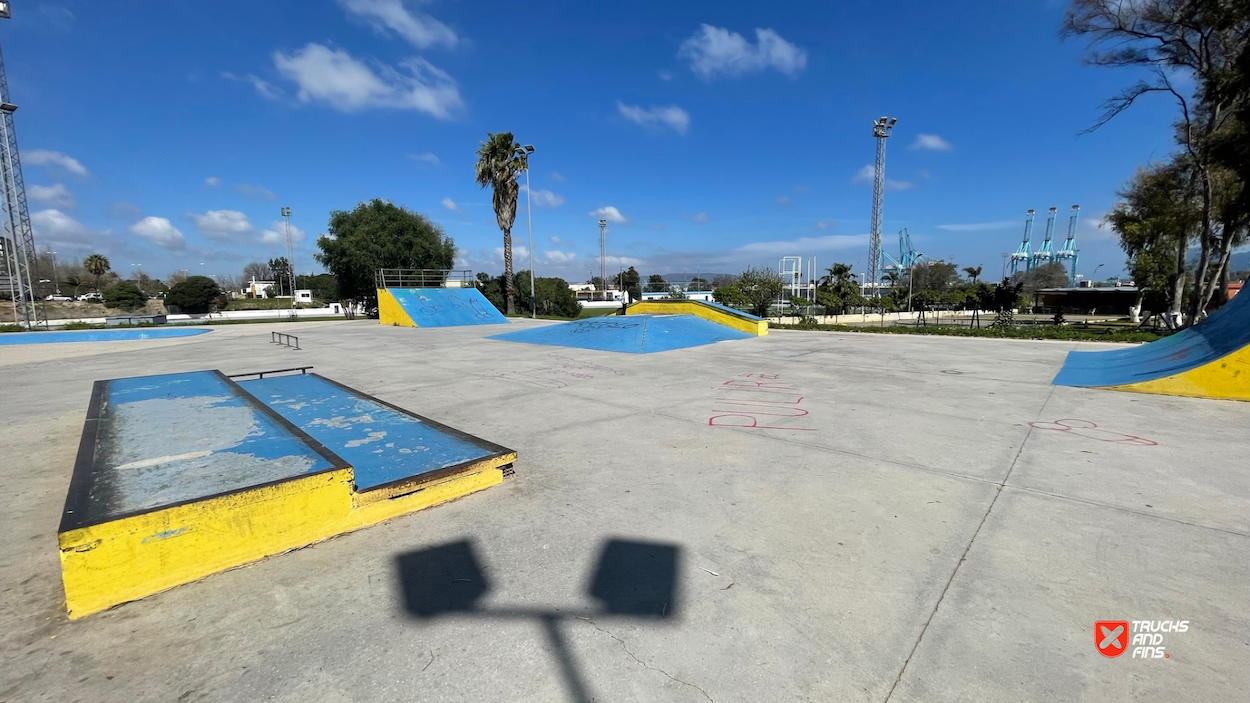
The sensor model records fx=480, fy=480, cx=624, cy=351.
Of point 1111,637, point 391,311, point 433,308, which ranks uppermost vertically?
point 433,308

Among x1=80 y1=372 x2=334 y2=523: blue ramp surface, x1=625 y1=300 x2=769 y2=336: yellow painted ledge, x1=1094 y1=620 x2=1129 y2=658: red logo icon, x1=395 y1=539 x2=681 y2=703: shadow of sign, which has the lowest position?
x1=1094 y1=620 x2=1129 y2=658: red logo icon

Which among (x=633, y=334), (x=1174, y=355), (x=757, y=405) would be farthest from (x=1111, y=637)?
(x=633, y=334)

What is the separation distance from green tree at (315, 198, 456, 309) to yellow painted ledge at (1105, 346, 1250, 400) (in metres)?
38.0

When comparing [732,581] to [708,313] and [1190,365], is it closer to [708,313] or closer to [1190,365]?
[1190,365]

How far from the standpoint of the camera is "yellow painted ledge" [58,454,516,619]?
249 centimetres

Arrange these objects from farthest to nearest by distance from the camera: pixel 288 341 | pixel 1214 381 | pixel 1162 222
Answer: pixel 1162 222
pixel 288 341
pixel 1214 381

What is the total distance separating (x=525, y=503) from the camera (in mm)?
3836

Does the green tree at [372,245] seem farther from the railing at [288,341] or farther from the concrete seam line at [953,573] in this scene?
the concrete seam line at [953,573]

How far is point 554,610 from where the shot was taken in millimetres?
2490

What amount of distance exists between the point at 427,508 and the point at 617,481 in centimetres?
156

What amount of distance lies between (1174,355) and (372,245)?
38718mm

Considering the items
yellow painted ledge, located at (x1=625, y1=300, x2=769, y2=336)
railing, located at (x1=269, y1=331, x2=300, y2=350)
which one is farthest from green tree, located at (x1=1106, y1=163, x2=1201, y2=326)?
railing, located at (x1=269, y1=331, x2=300, y2=350)

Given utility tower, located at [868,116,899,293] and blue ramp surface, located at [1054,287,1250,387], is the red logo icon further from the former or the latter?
utility tower, located at [868,116,899,293]

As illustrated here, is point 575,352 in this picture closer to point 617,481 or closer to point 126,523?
point 617,481
